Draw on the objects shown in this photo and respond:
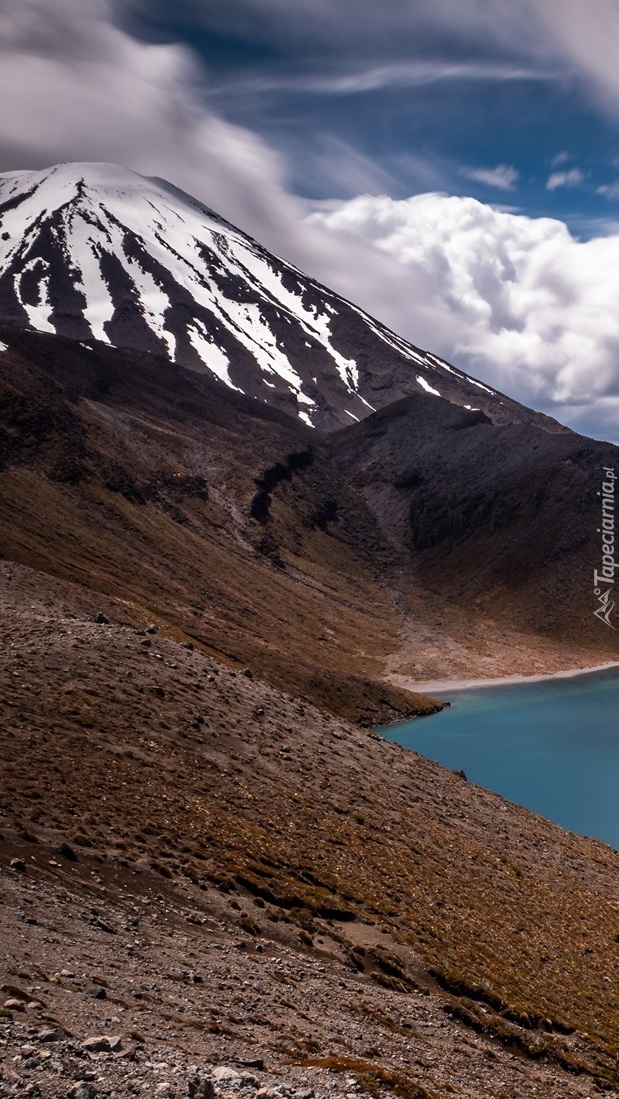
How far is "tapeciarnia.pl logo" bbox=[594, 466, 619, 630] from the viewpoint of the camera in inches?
6245

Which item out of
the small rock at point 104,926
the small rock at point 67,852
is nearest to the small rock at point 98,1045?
the small rock at point 104,926

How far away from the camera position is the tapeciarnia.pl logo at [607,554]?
159 meters

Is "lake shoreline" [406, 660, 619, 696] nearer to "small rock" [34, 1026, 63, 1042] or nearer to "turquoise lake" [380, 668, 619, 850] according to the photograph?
"turquoise lake" [380, 668, 619, 850]

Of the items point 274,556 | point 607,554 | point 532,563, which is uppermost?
point 607,554

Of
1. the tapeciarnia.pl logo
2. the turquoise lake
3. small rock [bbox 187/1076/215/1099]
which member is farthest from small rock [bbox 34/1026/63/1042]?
the tapeciarnia.pl logo

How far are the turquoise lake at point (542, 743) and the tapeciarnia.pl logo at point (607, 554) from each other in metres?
27.4

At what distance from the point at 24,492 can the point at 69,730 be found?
281 feet

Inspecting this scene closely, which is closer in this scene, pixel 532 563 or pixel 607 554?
pixel 607 554

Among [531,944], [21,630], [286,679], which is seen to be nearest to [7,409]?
[286,679]

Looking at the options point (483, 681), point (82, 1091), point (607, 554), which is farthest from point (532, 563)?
point (82, 1091)

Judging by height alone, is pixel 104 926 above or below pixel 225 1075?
below

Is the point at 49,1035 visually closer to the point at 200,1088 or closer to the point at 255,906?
the point at 200,1088

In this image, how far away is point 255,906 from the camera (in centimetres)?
2780

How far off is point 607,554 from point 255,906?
6182 inches
